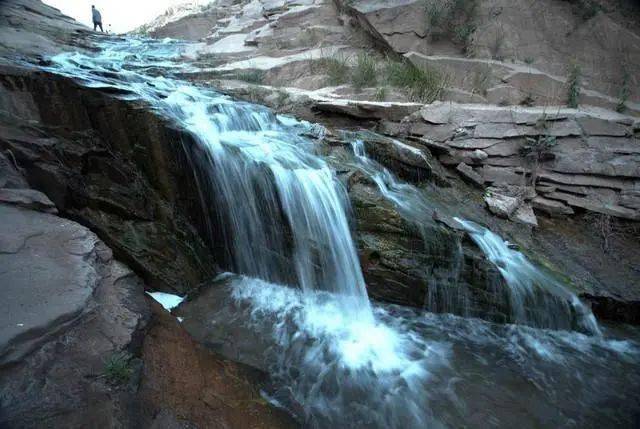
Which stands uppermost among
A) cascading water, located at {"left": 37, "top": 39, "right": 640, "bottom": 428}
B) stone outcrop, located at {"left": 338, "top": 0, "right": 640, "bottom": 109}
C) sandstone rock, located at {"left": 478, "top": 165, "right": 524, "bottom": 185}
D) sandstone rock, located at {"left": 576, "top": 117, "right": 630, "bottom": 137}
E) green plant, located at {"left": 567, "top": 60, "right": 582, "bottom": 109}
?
stone outcrop, located at {"left": 338, "top": 0, "right": 640, "bottom": 109}

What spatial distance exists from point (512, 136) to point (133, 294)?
663cm

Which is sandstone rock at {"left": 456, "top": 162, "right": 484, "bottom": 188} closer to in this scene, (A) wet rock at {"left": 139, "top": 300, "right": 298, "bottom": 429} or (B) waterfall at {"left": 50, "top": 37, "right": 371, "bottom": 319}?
(B) waterfall at {"left": 50, "top": 37, "right": 371, "bottom": 319}

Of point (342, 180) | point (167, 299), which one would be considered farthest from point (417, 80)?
point (167, 299)

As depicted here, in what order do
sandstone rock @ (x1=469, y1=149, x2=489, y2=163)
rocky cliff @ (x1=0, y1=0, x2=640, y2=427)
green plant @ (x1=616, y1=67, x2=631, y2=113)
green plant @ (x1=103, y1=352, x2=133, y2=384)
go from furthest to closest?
green plant @ (x1=616, y1=67, x2=631, y2=113)
sandstone rock @ (x1=469, y1=149, x2=489, y2=163)
rocky cliff @ (x1=0, y1=0, x2=640, y2=427)
green plant @ (x1=103, y1=352, x2=133, y2=384)

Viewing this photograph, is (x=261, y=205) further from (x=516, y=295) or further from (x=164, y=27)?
(x=164, y=27)

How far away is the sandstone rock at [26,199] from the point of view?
3074mm

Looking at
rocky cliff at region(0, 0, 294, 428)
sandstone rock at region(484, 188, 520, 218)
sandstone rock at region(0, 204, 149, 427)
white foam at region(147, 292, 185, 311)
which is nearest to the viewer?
sandstone rock at region(0, 204, 149, 427)

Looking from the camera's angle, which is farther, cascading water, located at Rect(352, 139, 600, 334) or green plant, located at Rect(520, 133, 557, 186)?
green plant, located at Rect(520, 133, 557, 186)

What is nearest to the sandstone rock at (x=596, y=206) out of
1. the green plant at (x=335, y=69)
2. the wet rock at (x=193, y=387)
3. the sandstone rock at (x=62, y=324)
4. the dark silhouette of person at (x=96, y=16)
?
the green plant at (x=335, y=69)

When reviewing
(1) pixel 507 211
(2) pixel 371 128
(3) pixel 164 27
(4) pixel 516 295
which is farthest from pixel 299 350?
(3) pixel 164 27

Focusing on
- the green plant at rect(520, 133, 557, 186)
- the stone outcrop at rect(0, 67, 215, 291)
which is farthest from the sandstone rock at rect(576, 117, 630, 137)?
the stone outcrop at rect(0, 67, 215, 291)

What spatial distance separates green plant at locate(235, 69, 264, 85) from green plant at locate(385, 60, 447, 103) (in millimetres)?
3525

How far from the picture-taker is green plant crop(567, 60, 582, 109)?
6984mm

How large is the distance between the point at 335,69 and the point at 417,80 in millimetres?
2360
